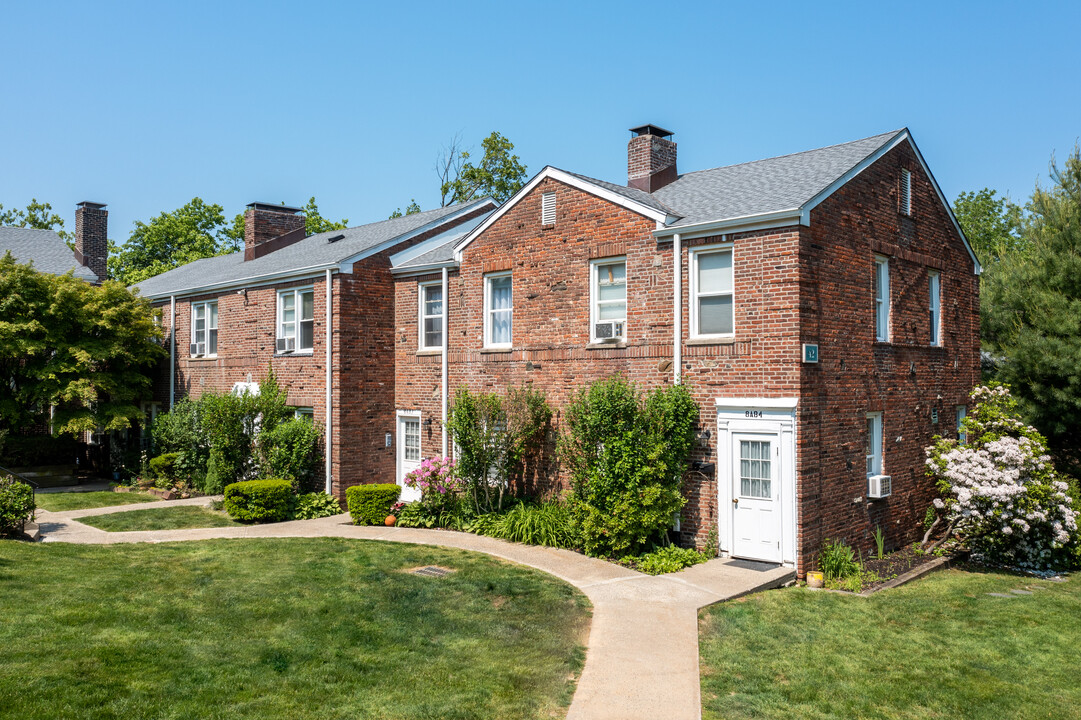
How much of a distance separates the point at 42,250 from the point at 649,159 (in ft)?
87.3

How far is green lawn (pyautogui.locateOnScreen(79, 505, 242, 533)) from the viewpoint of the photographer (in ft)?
53.8

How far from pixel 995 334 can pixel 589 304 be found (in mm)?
13933

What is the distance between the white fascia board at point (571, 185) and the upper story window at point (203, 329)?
9.73 meters

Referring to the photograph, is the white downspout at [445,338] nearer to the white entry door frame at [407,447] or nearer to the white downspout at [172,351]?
the white entry door frame at [407,447]

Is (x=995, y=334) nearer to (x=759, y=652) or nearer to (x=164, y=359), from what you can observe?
(x=759, y=652)

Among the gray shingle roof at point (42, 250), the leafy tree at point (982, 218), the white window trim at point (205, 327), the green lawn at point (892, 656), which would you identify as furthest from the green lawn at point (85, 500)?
the leafy tree at point (982, 218)

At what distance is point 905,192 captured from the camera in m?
15.5

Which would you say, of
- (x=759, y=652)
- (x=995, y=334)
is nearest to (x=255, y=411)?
(x=759, y=652)

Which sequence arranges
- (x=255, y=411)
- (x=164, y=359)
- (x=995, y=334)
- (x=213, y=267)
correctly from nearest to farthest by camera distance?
(x=255, y=411), (x=995, y=334), (x=164, y=359), (x=213, y=267)

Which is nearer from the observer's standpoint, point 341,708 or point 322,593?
point 341,708

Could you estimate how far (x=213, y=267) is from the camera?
27984 millimetres

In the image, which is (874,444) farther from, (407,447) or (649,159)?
(407,447)

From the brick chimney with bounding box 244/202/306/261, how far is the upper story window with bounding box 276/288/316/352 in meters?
6.74

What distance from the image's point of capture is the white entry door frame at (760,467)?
40.5ft
